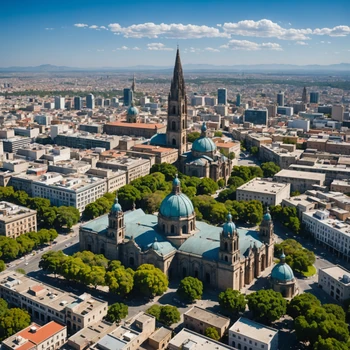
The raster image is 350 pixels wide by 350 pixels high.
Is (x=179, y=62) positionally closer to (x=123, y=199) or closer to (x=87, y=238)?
(x=123, y=199)

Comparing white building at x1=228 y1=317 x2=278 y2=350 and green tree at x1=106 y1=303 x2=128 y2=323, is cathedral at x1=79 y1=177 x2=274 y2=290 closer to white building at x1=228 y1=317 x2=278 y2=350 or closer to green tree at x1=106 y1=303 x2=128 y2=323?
white building at x1=228 y1=317 x2=278 y2=350

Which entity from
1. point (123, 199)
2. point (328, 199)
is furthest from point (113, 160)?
point (328, 199)

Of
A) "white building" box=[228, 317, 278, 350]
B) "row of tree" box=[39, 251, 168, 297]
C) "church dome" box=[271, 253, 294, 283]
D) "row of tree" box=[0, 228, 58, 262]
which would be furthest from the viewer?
"row of tree" box=[0, 228, 58, 262]

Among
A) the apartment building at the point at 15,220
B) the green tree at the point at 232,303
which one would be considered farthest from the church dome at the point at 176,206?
the apartment building at the point at 15,220

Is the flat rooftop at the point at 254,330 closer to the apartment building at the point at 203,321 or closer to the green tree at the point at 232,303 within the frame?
the apartment building at the point at 203,321

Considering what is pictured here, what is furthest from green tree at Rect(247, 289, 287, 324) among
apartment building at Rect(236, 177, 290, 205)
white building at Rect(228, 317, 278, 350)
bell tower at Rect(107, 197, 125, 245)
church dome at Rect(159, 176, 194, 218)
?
apartment building at Rect(236, 177, 290, 205)
